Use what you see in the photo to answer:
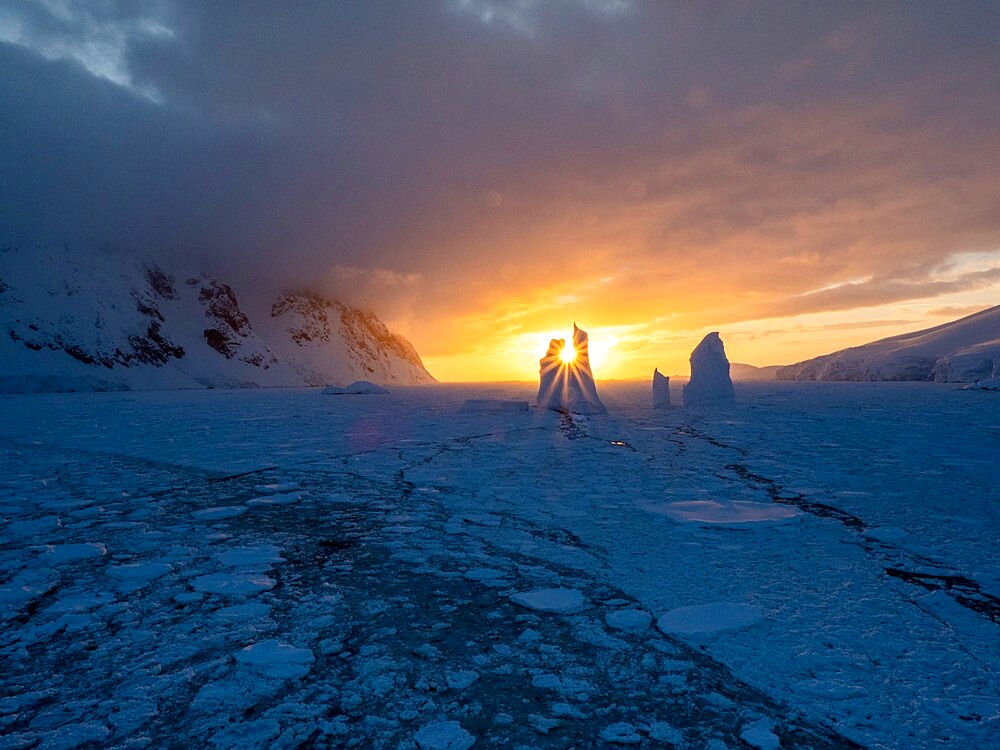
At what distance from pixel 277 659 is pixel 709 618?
8.23ft

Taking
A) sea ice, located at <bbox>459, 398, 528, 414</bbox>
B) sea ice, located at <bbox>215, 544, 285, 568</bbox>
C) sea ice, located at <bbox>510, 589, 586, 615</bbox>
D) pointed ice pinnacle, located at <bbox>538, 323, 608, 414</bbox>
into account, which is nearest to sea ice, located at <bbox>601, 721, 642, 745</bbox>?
sea ice, located at <bbox>510, 589, 586, 615</bbox>

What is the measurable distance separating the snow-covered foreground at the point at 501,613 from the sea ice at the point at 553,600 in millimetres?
20

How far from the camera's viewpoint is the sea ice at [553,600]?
327 cm

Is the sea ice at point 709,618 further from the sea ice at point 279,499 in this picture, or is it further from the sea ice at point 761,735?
the sea ice at point 279,499

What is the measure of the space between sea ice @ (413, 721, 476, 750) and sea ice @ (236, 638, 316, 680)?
792 millimetres

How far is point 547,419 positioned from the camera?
64.6ft

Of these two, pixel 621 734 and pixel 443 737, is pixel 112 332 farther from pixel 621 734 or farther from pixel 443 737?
pixel 621 734

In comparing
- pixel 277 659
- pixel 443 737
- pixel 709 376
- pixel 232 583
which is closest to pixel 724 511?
pixel 443 737

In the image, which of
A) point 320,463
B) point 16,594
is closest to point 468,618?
point 16,594

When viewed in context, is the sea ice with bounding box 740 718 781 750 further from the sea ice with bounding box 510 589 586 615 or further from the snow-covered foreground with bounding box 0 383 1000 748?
the sea ice with bounding box 510 589 586 615

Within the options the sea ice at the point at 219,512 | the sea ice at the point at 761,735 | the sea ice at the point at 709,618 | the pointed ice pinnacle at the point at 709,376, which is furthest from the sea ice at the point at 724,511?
the pointed ice pinnacle at the point at 709,376

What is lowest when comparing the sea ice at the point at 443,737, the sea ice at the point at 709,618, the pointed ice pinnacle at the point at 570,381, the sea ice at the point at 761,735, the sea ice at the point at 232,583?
the sea ice at the point at 761,735

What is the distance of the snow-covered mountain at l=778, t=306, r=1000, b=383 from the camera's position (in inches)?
3265

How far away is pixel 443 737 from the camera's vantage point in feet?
6.68
